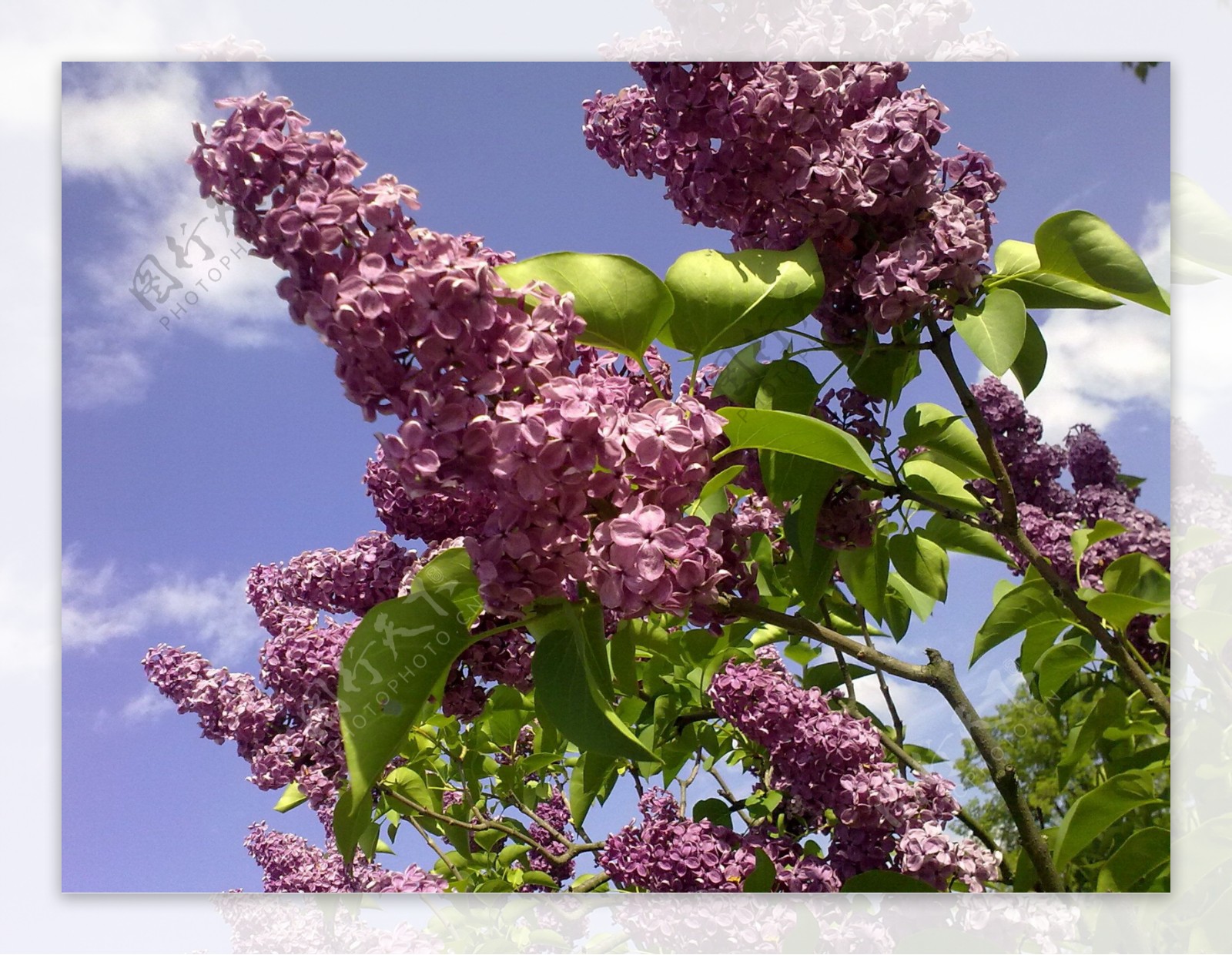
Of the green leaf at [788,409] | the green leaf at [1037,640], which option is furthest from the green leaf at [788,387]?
the green leaf at [1037,640]

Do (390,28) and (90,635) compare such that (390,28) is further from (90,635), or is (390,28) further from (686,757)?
(686,757)

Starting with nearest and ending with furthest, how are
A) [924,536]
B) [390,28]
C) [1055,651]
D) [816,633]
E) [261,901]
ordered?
1. [816,633]
2. [924,536]
3. [1055,651]
4. [261,901]
5. [390,28]

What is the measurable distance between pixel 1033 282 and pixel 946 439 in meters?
0.18

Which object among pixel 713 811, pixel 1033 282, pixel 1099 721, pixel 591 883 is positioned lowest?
pixel 591 883

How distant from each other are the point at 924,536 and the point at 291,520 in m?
1.00

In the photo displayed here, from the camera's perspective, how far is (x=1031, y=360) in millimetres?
1084

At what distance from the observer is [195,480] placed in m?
1.74

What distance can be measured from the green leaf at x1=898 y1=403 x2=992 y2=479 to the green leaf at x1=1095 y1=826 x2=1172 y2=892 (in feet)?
2.03

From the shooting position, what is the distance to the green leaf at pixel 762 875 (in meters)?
1.36

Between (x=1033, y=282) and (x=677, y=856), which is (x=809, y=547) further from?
(x=677, y=856)

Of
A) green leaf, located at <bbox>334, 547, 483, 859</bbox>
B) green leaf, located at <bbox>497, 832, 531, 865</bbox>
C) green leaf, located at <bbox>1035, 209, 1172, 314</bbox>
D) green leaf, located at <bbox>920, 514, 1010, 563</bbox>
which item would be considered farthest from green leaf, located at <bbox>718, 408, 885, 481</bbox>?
green leaf, located at <bbox>497, 832, 531, 865</bbox>

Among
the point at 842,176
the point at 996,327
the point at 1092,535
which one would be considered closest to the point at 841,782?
the point at 1092,535

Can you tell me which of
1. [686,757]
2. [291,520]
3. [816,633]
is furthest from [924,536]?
[291,520]

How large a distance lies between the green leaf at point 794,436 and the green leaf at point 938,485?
0.78 feet
